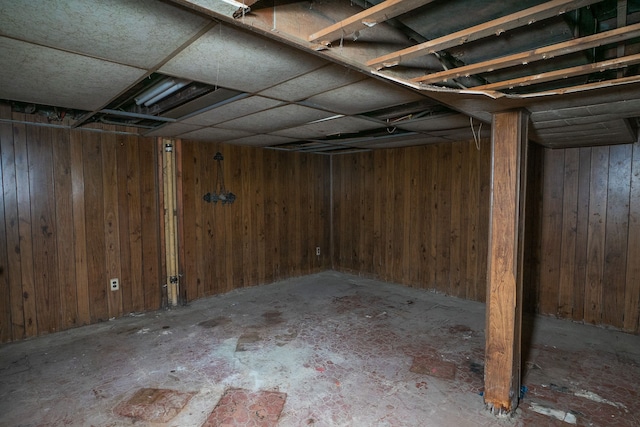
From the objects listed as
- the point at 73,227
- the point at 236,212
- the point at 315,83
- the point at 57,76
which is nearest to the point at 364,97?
the point at 315,83

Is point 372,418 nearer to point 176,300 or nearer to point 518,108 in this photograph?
point 518,108

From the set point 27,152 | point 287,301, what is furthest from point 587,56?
point 27,152

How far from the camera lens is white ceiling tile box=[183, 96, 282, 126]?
7.61 ft

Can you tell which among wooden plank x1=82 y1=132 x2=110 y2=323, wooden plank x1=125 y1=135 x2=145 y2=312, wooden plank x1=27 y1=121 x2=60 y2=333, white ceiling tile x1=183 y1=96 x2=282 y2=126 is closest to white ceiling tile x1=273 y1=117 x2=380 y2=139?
white ceiling tile x1=183 y1=96 x2=282 y2=126

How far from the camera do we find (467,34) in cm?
115

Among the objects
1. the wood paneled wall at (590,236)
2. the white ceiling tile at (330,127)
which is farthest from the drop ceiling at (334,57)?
the wood paneled wall at (590,236)

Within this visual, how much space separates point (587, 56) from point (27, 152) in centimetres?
419

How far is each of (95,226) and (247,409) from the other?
2.57 m

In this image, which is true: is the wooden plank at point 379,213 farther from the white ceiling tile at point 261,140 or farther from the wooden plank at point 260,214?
the wooden plank at point 260,214

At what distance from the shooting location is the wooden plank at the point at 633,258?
3.19 m

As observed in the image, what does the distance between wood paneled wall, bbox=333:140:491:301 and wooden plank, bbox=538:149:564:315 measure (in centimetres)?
59

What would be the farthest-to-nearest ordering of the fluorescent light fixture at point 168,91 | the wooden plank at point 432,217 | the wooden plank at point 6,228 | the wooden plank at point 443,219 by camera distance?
the wooden plank at point 432,217 → the wooden plank at point 443,219 → the wooden plank at point 6,228 → the fluorescent light fixture at point 168,91

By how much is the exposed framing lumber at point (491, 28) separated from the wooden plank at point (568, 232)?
3.13 meters

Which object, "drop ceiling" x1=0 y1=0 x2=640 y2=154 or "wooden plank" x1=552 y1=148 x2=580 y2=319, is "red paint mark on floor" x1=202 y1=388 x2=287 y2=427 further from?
"wooden plank" x1=552 y1=148 x2=580 y2=319
